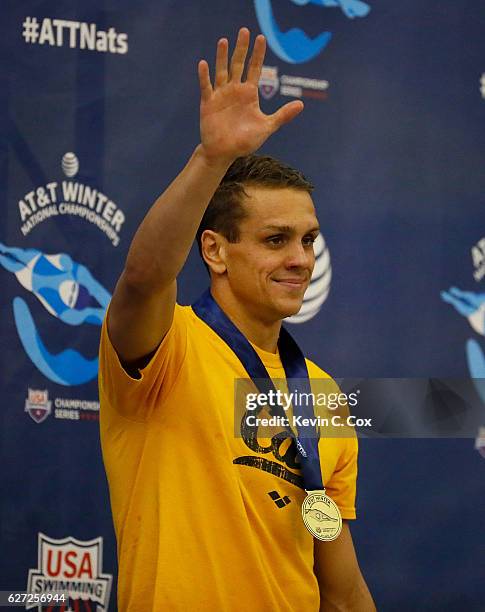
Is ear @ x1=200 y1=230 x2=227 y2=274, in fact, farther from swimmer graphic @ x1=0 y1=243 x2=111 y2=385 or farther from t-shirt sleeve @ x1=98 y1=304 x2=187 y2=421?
swimmer graphic @ x1=0 y1=243 x2=111 y2=385

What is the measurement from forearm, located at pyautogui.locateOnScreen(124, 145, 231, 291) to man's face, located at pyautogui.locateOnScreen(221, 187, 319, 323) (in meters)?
0.46

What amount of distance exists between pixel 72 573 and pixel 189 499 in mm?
1208

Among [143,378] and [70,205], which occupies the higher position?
[70,205]

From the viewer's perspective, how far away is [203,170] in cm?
157

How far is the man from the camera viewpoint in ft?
5.23

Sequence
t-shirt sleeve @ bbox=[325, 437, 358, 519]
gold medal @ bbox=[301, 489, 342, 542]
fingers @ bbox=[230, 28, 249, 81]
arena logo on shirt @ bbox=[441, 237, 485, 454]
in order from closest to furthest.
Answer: fingers @ bbox=[230, 28, 249, 81] < gold medal @ bbox=[301, 489, 342, 542] < t-shirt sleeve @ bbox=[325, 437, 358, 519] < arena logo on shirt @ bbox=[441, 237, 485, 454]

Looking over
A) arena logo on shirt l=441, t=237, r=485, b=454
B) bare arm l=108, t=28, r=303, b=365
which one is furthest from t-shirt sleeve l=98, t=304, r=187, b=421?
arena logo on shirt l=441, t=237, r=485, b=454

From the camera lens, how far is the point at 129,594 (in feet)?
6.12

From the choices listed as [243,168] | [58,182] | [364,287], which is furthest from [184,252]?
[364,287]

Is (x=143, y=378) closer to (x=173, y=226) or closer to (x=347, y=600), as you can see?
(x=173, y=226)

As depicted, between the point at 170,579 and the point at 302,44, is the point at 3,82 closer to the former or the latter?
the point at 302,44

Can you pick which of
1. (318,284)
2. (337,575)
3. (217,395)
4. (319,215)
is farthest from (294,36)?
(337,575)

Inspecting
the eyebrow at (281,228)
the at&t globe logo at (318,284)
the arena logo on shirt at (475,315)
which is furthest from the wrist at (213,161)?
the arena logo on shirt at (475,315)

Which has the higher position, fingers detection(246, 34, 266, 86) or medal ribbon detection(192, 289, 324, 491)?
fingers detection(246, 34, 266, 86)
